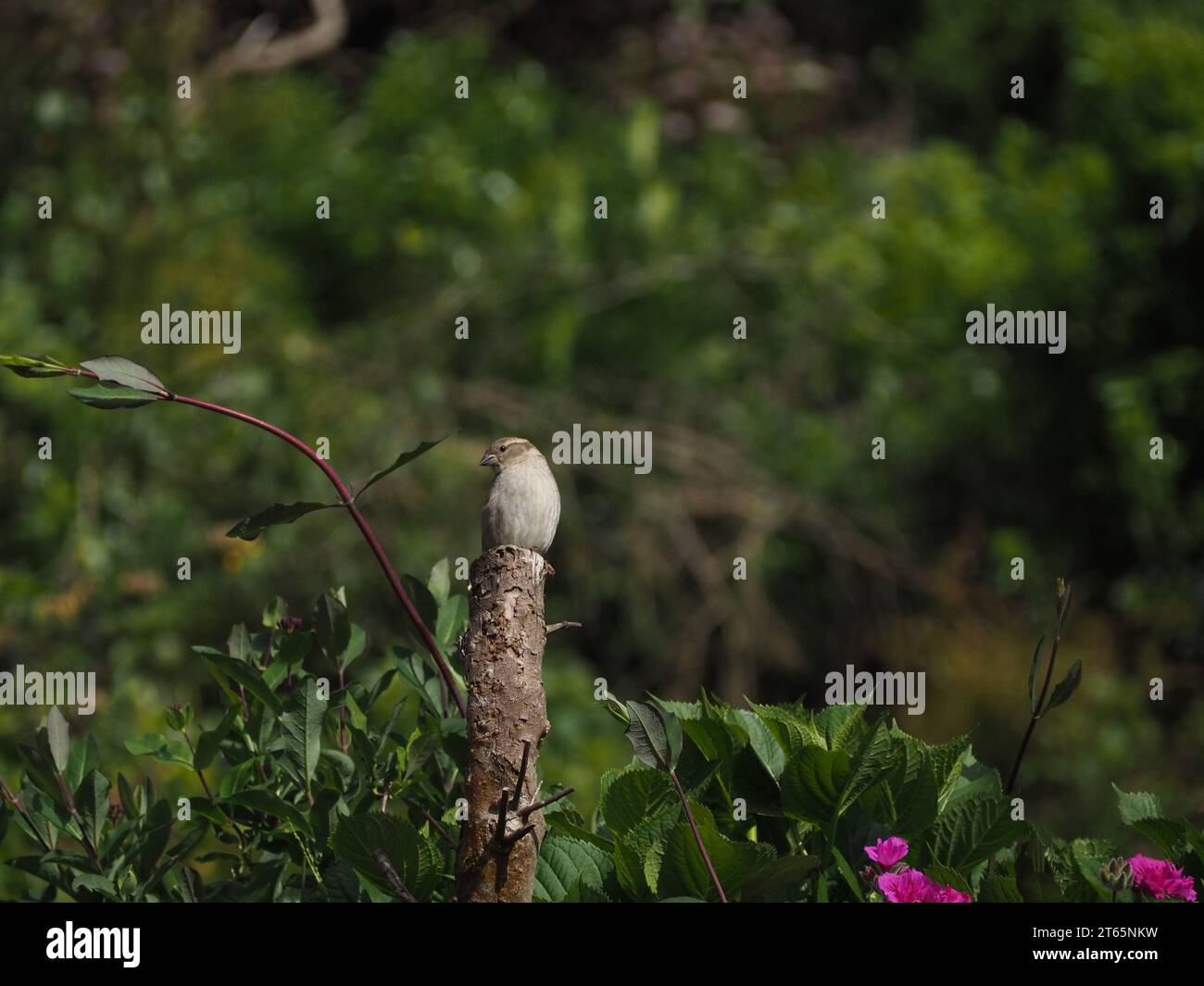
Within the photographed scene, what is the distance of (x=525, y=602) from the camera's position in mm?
2250

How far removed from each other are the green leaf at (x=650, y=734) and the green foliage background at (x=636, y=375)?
4.39 metres

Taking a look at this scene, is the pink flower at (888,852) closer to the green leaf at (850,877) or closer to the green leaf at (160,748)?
the green leaf at (850,877)

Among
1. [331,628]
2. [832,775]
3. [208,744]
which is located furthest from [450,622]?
[832,775]

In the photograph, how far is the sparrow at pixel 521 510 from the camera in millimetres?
2582

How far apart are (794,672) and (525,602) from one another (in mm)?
6692

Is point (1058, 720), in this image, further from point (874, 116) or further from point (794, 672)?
point (874, 116)

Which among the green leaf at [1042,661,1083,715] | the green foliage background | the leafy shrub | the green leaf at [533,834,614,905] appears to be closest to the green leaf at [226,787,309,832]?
the leafy shrub

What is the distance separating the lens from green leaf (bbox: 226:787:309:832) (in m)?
2.16

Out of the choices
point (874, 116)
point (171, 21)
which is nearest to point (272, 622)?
point (171, 21)

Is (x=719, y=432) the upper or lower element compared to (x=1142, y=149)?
lower

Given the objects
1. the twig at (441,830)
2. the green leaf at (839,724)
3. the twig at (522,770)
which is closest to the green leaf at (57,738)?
the twig at (441,830)

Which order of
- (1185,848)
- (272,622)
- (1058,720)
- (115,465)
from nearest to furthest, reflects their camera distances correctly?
(1185,848) < (272,622) < (115,465) < (1058,720)

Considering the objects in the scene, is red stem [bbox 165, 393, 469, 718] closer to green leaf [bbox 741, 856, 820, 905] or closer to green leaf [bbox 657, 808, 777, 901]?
green leaf [bbox 657, 808, 777, 901]

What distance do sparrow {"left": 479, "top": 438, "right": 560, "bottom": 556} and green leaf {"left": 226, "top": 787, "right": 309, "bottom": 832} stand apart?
595 mm
